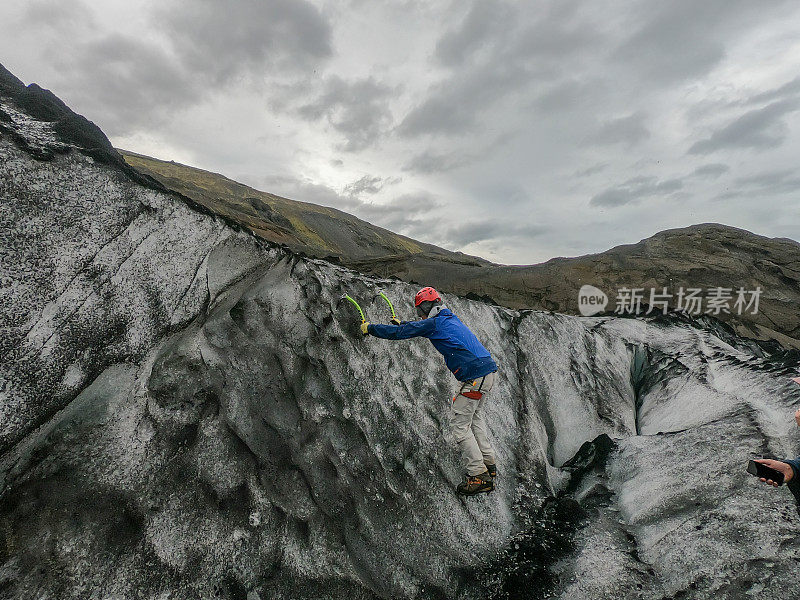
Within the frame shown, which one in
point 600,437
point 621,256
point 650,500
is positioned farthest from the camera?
Answer: point 621,256

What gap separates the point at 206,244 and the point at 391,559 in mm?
4461

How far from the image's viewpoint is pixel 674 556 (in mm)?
4688

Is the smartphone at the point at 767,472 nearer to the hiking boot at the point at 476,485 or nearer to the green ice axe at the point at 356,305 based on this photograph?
the hiking boot at the point at 476,485

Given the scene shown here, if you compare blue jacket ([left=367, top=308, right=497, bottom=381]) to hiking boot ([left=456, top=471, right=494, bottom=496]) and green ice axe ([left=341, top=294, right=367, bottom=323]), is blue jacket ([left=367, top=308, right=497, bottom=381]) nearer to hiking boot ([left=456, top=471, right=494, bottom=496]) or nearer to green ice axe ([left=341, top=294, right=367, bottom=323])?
green ice axe ([left=341, top=294, right=367, bottom=323])

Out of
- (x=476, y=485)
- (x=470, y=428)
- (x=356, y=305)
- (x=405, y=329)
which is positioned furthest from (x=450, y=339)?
(x=476, y=485)

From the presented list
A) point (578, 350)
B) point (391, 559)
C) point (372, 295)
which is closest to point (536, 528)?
point (391, 559)

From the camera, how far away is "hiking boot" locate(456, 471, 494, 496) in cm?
544

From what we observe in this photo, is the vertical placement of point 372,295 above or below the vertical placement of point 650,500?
above

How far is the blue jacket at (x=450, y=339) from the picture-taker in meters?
5.44

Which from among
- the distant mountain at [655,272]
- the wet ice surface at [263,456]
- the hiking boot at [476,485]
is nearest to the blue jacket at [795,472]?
the wet ice surface at [263,456]

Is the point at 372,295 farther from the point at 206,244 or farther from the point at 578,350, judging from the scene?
the point at 578,350

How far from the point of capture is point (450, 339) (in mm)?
5527

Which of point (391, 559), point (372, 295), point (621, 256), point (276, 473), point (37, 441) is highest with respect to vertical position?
point (621, 256)

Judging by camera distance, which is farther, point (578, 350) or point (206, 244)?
point (578, 350)
